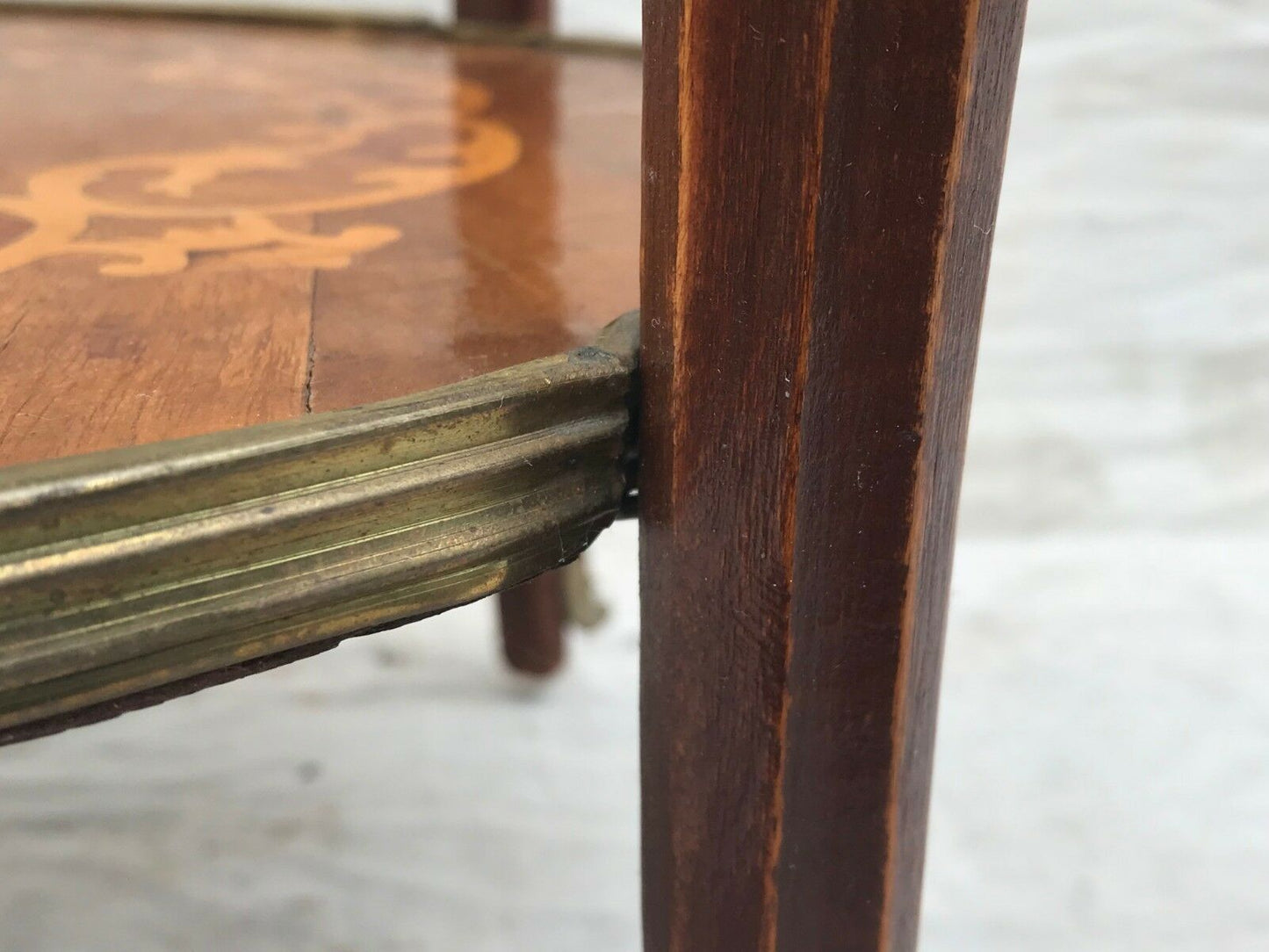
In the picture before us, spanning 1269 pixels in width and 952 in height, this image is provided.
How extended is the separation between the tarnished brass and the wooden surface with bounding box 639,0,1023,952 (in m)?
0.02

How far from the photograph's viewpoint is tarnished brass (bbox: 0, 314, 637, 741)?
24 cm

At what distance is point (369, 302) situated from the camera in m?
0.36

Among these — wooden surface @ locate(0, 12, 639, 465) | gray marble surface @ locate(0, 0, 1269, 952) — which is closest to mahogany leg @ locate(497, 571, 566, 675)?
gray marble surface @ locate(0, 0, 1269, 952)

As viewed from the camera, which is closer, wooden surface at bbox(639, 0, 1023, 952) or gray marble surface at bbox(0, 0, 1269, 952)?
wooden surface at bbox(639, 0, 1023, 952)

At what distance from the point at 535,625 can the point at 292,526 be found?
56 centimetres

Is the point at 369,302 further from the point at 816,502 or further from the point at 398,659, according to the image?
the point at 398,659

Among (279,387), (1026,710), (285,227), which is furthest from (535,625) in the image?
(279,387)

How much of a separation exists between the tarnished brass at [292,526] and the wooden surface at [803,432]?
2 cm

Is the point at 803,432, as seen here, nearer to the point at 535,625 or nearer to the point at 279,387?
the point at 279,387

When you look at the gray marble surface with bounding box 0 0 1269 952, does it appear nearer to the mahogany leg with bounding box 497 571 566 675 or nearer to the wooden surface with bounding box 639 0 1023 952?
the mahogany leg with bounding box 497 571 566 675

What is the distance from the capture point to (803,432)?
271 millimetres

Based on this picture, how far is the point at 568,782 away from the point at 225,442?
0.55 meters

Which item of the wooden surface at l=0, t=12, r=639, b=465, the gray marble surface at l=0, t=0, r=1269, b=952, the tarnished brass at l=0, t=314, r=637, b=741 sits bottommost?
the gray marble surface at l=0, t=0, r=1269, b=952

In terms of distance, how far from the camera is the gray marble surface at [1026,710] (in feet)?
2.21
